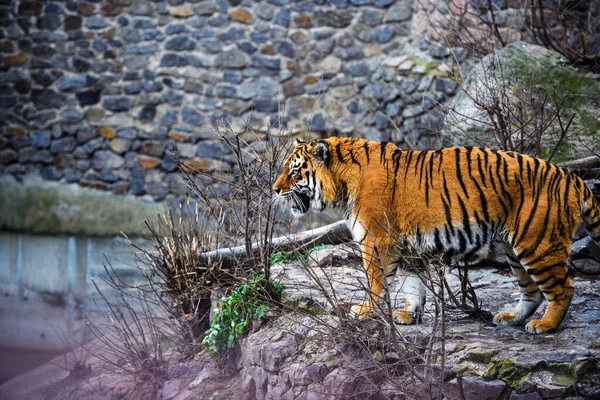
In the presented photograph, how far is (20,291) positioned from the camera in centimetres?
1159

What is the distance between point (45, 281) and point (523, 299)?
322 inches

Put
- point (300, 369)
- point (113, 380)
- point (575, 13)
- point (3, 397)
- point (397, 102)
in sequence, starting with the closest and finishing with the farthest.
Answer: point (300, 369)
point (113, 380)
point (3, 397)
point (575, 13)
point (397, 102)

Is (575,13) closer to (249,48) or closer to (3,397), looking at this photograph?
(249,48)

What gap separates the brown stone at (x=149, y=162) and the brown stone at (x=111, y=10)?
211 centimetres

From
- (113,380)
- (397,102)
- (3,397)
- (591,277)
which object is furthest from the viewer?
(397,102)

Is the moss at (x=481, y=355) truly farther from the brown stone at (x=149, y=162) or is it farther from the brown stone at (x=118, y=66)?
the brown stone at (x=118, y=66)

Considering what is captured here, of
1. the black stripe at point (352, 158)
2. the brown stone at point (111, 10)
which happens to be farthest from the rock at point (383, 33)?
the black stripe at point (352, 158)

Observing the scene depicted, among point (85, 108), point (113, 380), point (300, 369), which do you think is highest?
point (85, 108)

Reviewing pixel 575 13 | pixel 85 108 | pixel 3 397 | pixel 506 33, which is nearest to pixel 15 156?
pixel 85 108

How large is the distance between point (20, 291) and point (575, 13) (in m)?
8.51

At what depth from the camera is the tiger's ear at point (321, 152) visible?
5.56 m

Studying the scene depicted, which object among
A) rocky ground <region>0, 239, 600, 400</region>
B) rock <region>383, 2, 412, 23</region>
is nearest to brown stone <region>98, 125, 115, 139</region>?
rock <region>383, 2, 412, 23</region>

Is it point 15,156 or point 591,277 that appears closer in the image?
point 591,277

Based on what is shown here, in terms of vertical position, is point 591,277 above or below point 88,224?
above
